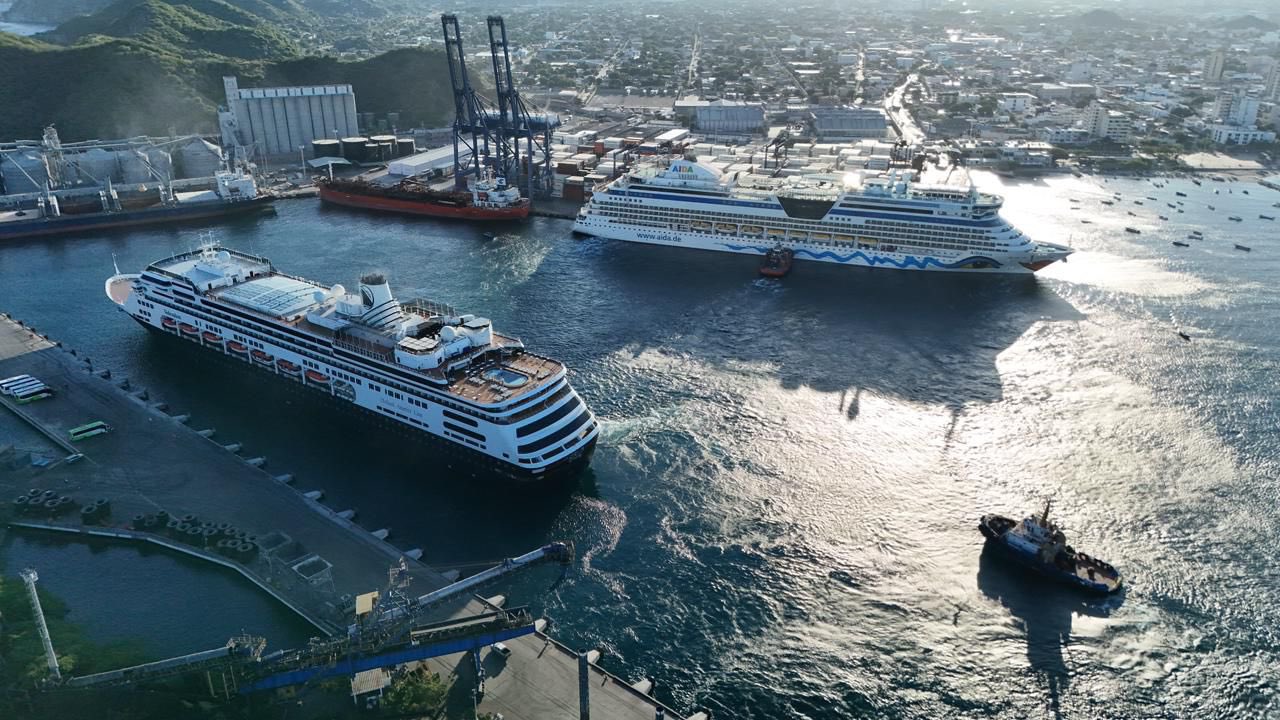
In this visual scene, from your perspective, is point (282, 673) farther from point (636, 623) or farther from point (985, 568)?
point (985, 568)

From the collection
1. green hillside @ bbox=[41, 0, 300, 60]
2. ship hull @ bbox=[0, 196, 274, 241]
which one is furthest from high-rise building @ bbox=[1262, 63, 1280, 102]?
green hillside @ bbox=[41, 0, 300, 60]

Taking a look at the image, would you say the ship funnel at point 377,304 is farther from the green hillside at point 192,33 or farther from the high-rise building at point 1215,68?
the high-rise building at point 1215,68

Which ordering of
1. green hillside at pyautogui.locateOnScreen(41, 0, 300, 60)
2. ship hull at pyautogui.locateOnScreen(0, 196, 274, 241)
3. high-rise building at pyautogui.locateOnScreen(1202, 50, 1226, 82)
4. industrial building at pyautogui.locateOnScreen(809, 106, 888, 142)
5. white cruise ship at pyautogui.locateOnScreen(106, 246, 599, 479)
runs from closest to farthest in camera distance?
white cruise ship at pyautogui.locateOnScreen(106, 246, 599, 479), ship hull at pyautogui.locateOnScreen(0, 196, 274, 241), industrial building at pyautogui.locateOnScreen(809, 106, 888, 142), green hillside at pyautogui.locateOnScreen(41, 0, 300, 60), high-rise building at pyautogui.locateOnScreen(1202, 50, 1226, 82)

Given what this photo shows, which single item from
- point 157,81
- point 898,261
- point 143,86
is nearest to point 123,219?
point 143,86

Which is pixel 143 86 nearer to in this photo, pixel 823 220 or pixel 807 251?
pixel 807 251

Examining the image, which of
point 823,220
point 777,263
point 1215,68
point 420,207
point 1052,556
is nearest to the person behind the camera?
point 1052,556

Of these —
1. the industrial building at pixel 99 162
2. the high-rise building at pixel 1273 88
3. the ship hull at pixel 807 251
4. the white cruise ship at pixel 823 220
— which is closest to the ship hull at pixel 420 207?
the white cruise ship at pixel 823 220

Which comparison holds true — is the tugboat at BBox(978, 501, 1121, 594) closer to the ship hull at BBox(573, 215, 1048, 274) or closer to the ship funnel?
the ship funnel

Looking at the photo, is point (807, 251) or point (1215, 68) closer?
point (807, 251)

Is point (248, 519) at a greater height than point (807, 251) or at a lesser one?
lesser
